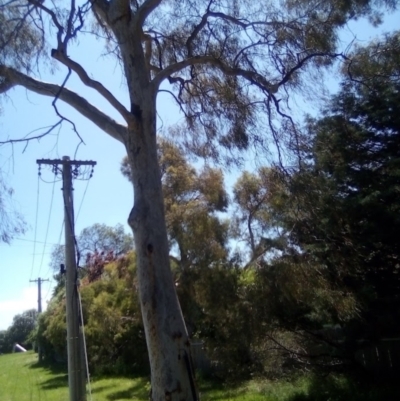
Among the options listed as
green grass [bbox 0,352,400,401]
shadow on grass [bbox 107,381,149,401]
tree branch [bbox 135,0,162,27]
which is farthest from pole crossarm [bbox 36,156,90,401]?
tree branch [bbox 135,0,162,27]

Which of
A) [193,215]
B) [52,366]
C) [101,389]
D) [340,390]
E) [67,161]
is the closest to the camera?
[340,390]

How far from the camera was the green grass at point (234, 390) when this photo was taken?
15.5 meters

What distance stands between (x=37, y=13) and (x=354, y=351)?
36.5 feet

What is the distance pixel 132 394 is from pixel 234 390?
6632mm

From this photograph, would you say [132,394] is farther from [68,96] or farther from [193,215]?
[68,96]

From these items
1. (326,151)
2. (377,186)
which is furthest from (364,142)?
(326,151)

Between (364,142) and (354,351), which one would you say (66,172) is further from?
(354,351)

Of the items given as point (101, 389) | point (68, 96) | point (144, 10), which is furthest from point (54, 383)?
point (144, 10)

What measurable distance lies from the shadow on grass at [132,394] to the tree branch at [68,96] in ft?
46.0

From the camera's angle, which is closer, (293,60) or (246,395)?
(293,60)

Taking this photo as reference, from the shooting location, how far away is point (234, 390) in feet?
55.4

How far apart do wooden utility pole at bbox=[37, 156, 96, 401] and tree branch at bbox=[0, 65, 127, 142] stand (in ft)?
22.4

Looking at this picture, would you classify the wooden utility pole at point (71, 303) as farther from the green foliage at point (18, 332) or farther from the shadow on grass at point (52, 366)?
the green foliage at point (18, 332)

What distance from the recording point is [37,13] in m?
10.2
